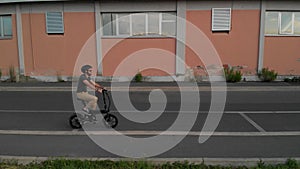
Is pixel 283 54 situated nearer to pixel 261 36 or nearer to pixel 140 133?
pixel 261 36

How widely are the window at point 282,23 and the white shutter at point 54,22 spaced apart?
35.8 ft

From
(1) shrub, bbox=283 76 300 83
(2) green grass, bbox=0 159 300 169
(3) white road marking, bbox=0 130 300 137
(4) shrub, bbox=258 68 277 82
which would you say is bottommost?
(3) white road marking, bbox=0 130 300 137

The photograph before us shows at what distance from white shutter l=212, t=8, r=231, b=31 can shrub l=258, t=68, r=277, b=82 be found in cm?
291

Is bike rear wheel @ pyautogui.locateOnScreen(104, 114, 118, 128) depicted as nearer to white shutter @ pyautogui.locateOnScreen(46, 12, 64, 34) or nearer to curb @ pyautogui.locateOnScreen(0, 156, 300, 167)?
curb @ pyautogui.locateOnScreen(0, 156, 300, 167)

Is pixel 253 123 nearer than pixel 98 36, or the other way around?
pixel 253 123

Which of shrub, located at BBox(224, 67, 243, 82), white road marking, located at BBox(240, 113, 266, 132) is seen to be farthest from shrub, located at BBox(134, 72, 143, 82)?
white road marking, located at BBox(240, 113, 266, 132)

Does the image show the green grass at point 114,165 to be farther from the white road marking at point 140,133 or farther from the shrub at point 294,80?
the shrub at point 294,80

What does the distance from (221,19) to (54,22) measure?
889 centimetres

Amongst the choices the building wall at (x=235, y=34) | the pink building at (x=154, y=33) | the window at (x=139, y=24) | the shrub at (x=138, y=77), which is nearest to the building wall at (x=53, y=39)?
the pink building at (x=154, y=33)

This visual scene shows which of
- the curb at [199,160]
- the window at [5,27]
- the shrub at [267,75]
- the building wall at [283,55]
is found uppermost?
the window at [5,27]

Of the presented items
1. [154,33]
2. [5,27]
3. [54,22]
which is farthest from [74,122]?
[5,27]

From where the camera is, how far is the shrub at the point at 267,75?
1298 cm

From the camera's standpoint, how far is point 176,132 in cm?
563

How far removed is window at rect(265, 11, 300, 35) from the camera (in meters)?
13.3
